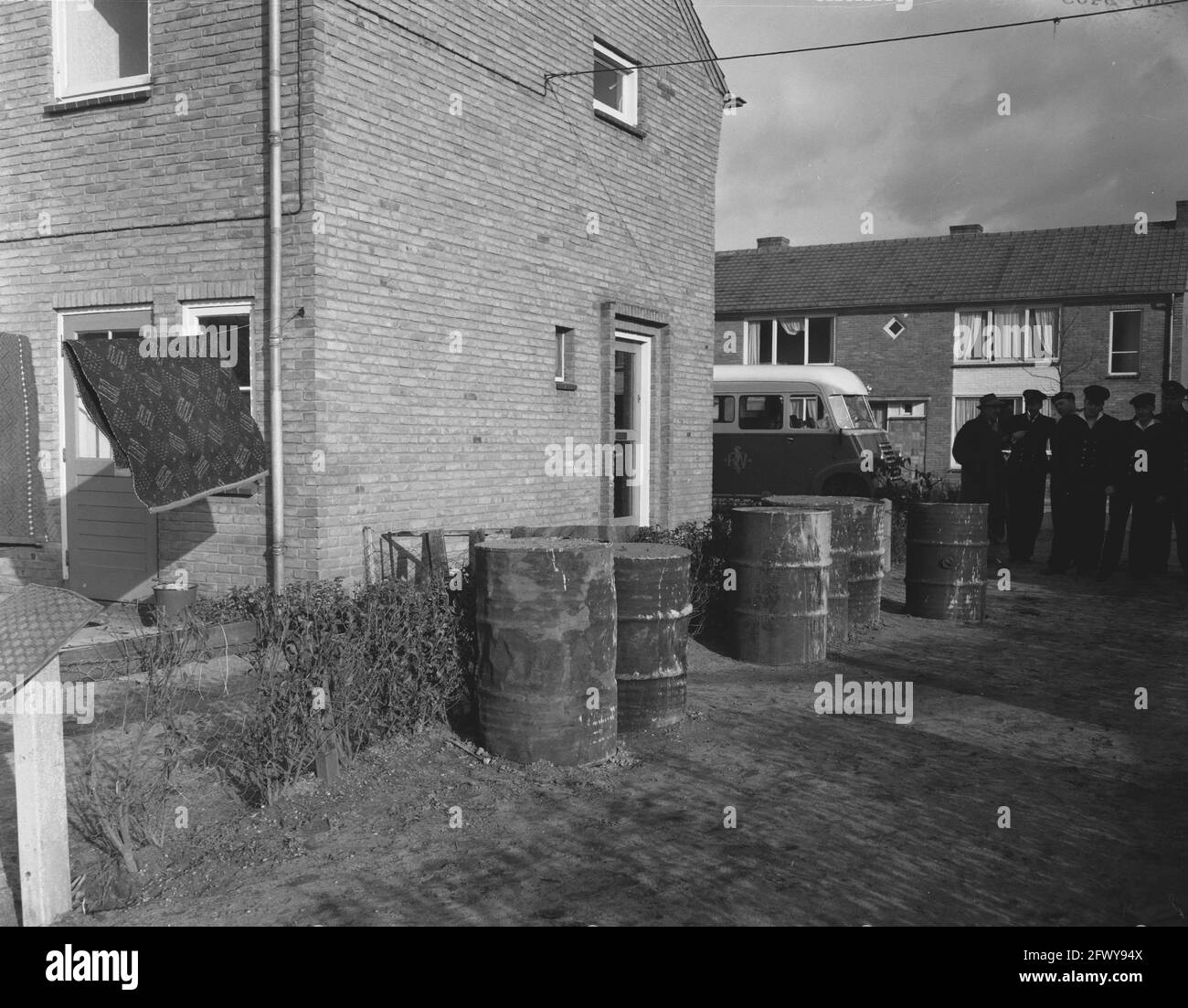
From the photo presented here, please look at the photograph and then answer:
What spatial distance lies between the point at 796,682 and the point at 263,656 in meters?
3.82

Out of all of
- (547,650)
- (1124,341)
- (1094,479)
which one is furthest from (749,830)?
(1124,341)

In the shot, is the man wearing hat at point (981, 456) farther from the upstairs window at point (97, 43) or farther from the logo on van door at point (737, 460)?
the upstairs window at point (97, 43)

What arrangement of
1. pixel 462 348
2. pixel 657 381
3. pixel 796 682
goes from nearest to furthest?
pixel 796 682
pixel 462 348
pixel 657 381

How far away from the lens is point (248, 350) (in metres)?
8.88

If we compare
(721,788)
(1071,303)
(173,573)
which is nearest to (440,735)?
(721,788)

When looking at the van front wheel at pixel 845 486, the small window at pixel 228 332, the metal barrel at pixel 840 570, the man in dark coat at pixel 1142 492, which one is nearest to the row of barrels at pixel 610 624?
the metal barrel at pixel 840 570

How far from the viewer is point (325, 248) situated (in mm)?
8555

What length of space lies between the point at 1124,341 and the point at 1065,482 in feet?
68.5

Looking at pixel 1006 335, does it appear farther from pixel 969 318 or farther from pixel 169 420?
pixel 169 420

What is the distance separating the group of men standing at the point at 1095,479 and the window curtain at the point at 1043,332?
61.8ft

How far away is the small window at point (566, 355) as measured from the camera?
1191 cm

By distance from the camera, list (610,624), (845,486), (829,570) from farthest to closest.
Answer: (845,486)
(829,570)
(610,624)

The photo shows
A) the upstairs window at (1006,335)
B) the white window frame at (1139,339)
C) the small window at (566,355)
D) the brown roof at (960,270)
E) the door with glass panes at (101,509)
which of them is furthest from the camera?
the upstairs window at (1006,335)

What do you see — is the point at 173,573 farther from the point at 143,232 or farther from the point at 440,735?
the point at 440,735
